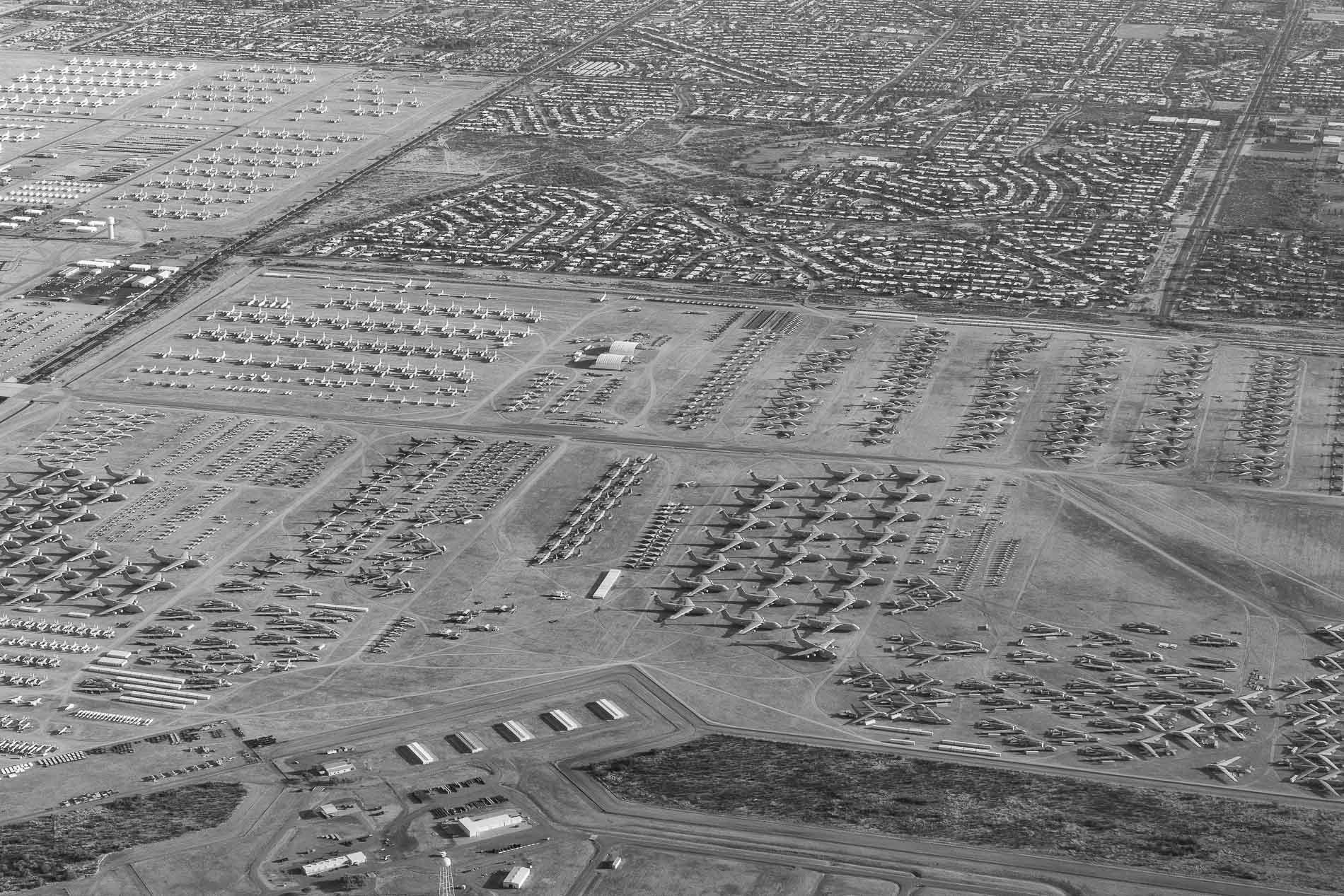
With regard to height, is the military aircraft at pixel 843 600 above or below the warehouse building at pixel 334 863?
below

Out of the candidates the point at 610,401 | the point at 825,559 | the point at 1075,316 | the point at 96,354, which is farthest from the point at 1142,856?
Result: the point at 96,354

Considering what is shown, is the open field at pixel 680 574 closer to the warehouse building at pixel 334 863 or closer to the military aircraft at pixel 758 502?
the warehouse building at pixel 334 863

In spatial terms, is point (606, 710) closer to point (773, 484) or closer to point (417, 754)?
point (417, 754)

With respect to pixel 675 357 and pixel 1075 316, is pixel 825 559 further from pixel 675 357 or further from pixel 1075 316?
pixel 1075 316

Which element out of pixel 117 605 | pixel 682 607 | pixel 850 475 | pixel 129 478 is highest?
pixel 850 475

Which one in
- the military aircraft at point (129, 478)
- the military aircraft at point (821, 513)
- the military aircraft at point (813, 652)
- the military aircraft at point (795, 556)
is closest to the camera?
the military aircraft at point (813, 652)

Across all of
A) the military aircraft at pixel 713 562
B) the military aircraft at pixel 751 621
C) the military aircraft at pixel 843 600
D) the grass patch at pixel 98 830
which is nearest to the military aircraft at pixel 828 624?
the military aircraft at pixel 843 600

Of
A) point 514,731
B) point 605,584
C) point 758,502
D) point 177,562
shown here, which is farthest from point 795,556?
point 177,562
